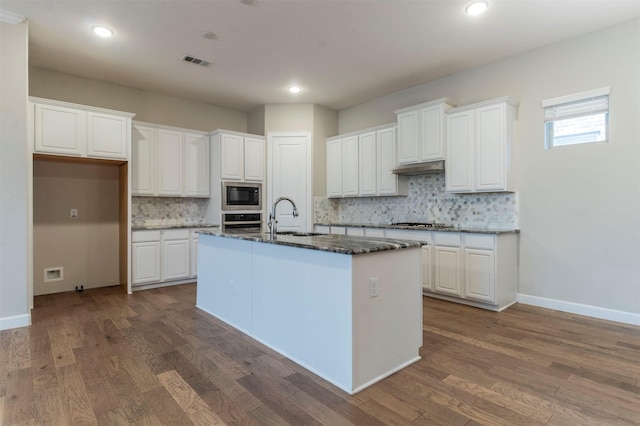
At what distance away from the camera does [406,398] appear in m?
2.02

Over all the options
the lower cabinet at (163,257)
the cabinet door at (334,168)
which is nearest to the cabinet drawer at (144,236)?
the lower cabinet at (163,257)

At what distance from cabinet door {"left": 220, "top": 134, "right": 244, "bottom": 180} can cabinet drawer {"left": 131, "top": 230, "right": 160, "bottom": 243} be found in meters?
1.30

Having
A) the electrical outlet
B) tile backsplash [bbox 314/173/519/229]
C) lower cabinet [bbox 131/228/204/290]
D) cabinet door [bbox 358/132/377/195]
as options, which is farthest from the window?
lower cabinet [bbox 131/228/204/290]

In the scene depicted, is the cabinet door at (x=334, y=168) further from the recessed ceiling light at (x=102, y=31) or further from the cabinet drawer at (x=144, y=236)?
the recessed ceiling light at (x=102, y=31)

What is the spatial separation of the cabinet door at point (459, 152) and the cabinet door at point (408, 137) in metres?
0.45

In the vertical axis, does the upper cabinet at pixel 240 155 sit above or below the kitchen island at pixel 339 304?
above

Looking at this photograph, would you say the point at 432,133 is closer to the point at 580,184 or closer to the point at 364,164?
the point at 364,164

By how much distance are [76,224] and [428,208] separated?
498 cm

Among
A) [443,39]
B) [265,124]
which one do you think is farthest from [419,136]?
[265,124]

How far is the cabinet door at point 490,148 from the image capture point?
3871mm

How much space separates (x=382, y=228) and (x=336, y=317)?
269cm

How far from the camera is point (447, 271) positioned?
4090 millimetres

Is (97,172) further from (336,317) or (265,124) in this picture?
(336,317)

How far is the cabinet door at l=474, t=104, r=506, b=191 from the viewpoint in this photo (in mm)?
3871
